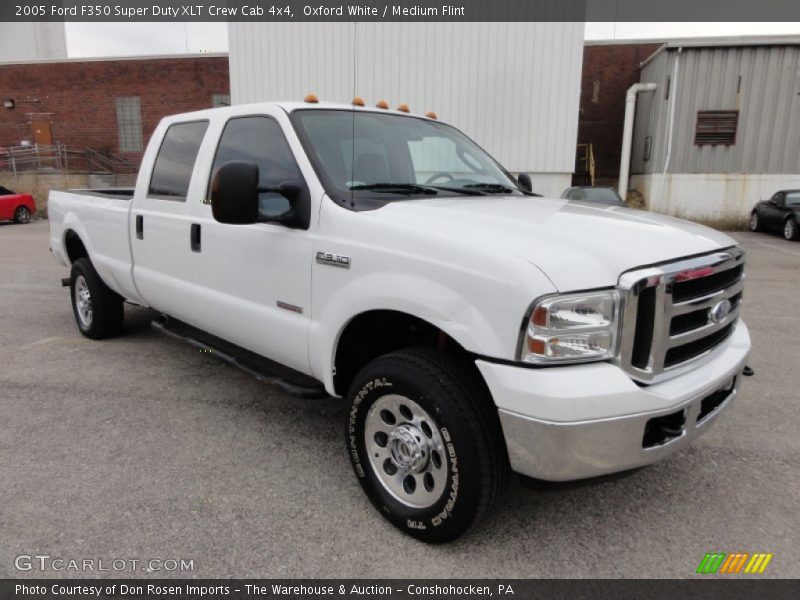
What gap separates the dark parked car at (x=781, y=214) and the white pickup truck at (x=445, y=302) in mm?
14757

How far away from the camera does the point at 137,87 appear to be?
25.5m

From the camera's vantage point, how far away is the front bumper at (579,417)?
2.09 metres

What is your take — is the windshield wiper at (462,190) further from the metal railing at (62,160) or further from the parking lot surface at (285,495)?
the metal railing at (62,160)

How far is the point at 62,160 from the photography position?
85.7 feet

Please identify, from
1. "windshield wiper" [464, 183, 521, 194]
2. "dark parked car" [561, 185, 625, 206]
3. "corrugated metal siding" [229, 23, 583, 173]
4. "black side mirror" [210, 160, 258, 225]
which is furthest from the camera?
"corrugated metal siding" [229, 23, 583, 173]

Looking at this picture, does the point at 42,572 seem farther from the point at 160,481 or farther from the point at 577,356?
the point at 577,356

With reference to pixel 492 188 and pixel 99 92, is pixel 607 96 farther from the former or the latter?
pixel 492 188

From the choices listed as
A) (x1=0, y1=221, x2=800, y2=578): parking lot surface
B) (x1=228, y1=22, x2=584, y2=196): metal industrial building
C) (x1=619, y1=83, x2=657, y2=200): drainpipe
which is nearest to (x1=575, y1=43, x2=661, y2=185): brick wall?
(x1=619, y1=83, x2=657, y2=200): drainpipe

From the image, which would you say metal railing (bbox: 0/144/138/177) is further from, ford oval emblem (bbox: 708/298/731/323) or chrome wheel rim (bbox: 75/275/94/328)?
ford oval emblem (bbox: 708/298/731/323)

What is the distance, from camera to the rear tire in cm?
1738

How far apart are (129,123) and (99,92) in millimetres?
1864

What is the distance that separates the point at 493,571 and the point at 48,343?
194 inches

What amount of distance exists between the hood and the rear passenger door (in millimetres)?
1799
